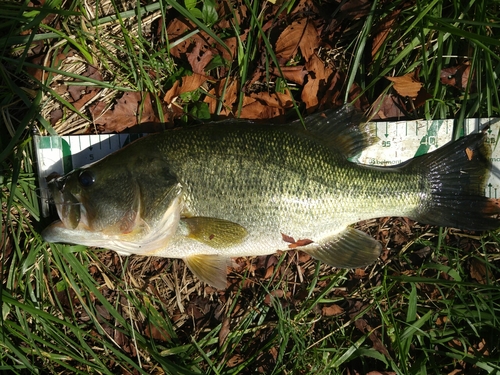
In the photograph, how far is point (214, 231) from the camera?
2.84 meters

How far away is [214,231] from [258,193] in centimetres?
40

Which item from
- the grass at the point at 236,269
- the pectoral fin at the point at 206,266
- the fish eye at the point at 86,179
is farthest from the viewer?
the grass at the point at 236,269

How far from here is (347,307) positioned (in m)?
3.48

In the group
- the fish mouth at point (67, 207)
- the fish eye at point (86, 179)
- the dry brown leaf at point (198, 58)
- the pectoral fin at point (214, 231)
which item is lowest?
the pectoral fin at point (214, 231)

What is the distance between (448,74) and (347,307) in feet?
6.81

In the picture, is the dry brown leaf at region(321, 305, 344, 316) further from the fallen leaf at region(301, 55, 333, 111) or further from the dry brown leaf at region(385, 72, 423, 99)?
the dry brown leaf at region(385, 72, 423, 99)

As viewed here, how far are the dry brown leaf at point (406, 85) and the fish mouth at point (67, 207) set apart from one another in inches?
99.1

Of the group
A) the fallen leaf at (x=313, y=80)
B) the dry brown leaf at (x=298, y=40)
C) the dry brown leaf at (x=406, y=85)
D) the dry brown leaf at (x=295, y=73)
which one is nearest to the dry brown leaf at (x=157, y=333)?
the fallen leaf at (x=313, y=80)

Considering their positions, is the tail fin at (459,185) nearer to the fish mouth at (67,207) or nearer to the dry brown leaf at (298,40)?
the dry brown leaf at (298,40)

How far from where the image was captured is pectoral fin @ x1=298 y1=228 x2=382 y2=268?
10.3 feet

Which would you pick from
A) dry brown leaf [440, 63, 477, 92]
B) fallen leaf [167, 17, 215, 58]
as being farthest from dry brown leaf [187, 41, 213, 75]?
dry brown leaf [440, 63, 477, 92]

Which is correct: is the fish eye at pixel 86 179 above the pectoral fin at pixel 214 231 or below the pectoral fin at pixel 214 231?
above

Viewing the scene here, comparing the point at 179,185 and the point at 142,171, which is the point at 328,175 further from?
the point at 142,171

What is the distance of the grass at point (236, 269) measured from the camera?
10.6 feet
